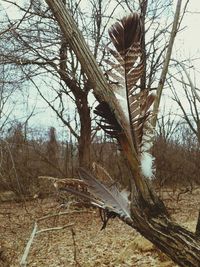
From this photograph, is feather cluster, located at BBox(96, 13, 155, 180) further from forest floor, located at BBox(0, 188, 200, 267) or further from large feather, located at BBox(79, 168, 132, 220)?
forest floor, located at BBox(0, 188, 200, 267)

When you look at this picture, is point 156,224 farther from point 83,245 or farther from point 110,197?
point 83,245

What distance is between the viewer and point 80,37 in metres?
2.21

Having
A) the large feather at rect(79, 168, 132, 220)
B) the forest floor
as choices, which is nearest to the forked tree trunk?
the large feather at rect(79, 168, 132, 220)

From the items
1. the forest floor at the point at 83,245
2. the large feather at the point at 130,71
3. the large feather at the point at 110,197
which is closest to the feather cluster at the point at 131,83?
the large feather at the point at 130,71

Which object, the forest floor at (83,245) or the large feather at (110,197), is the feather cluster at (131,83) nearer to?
the large feather at (110,197)

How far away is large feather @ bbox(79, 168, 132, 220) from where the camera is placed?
2.17 m

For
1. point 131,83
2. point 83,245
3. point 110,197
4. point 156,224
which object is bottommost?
point 83,245

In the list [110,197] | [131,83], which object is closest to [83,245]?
[110,197]

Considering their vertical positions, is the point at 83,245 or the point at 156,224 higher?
the point at 156,224

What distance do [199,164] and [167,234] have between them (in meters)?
17.8

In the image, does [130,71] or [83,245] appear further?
[83,245]

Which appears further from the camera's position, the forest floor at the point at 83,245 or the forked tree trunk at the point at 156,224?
the forest floor at the point at 83,245

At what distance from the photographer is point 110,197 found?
2.22 meters

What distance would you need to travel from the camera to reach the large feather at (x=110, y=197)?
2.17 metres
